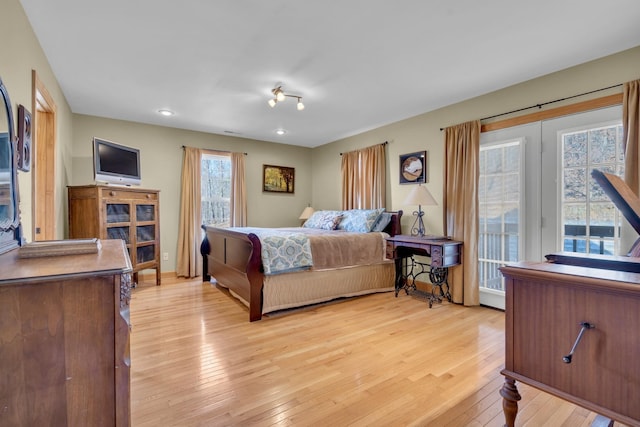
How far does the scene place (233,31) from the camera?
218 centimetres

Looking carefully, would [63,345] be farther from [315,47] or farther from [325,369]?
[315,47]

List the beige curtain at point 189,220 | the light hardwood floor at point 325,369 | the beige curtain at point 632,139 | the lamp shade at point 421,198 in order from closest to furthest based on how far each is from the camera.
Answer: the light hardwood floor at point 325,369 < the beige curtain at point 632,139 < the lamp shade at point 421,198 < the beige curtain at point 189,220

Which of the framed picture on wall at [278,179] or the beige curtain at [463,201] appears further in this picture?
the framed picture on wall at [278,179]

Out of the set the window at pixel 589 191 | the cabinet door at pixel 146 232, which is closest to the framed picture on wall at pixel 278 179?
the cabinet door at pixel 146 232

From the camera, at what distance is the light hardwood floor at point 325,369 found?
1.58 meters

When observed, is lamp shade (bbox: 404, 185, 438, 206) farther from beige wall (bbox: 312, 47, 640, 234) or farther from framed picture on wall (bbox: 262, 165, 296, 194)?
framed picture on wall (bbox: 262, 165, 296, 194)

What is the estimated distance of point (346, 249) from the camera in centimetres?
358

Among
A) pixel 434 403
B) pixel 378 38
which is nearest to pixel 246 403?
pixel 434 403

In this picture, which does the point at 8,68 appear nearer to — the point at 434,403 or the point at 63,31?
the point at 63,31

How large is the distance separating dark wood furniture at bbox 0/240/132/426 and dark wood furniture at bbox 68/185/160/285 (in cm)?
284

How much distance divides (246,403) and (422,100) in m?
3.44

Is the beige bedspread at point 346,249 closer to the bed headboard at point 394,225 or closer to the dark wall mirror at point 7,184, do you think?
the bed headboard at point 394,225

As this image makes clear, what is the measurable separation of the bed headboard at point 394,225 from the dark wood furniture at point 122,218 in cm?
326

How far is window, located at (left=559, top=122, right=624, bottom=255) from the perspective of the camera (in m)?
2.49
